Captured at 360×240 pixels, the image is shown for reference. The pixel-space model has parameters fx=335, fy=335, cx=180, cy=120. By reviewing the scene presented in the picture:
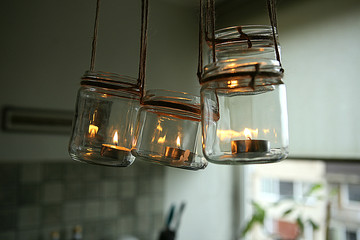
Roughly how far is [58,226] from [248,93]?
4.85 ft

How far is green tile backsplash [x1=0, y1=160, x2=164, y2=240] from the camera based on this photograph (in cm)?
156

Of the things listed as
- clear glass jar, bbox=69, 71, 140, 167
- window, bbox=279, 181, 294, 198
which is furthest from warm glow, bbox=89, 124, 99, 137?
window, bbox=279, 181, 294, 198

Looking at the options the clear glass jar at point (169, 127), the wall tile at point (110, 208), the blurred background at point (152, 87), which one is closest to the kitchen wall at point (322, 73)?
the blurred background at point (152, 87)

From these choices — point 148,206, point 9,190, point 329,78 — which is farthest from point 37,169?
point 329,78

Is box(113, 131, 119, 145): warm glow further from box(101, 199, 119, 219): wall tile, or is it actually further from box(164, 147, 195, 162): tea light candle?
box(101, 199, 119, 219): wall tile

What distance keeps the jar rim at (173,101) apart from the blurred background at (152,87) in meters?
0.89

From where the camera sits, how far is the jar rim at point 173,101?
547 millimetres

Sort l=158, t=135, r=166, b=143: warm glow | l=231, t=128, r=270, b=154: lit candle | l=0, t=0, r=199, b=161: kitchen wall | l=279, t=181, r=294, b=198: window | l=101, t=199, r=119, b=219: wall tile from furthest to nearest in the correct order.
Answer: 1. l=279, t=181, r=294, b=198: window
2. l=101, t=199, r=119, b=219: wall tile
3. l=0, t=0, r=199, b=161: kitchen wall
4. l=158, t=135, r=166, b=143: warm glow
5. l=231, t=128, r=270, b=154: lit candle

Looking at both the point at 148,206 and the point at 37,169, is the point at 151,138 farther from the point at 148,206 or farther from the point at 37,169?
the point at 148,206

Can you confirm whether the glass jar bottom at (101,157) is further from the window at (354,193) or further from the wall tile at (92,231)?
the window at (354,193)

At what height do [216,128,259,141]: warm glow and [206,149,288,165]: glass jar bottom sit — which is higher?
[216,128,259,141]: warm glow

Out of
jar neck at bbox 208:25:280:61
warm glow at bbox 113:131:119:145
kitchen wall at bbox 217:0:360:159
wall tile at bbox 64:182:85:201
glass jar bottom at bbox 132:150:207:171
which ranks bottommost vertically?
wall tile at bbox 64:182:85:201

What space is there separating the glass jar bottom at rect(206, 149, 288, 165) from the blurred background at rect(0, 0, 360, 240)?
1009mm

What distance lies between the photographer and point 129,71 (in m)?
1.84
